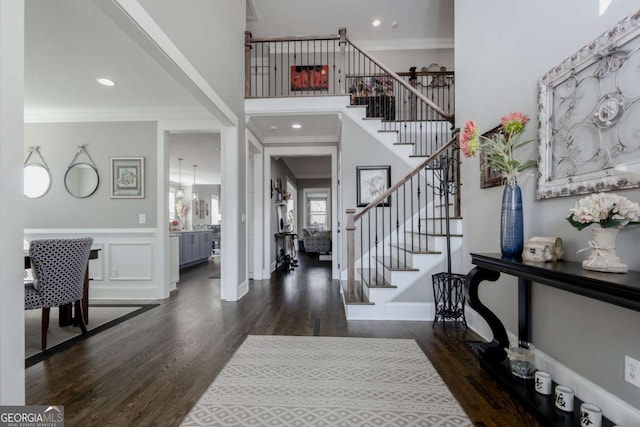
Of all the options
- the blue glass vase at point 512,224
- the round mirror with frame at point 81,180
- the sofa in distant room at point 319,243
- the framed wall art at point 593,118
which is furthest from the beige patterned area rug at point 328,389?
the sofa in distant room at point 319,243

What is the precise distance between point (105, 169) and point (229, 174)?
1.94 meters

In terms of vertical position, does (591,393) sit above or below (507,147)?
below

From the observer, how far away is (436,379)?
6.43 feet

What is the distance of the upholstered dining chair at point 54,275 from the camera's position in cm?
245

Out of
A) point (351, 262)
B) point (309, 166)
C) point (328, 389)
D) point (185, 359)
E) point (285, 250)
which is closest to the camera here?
point (328, 389)

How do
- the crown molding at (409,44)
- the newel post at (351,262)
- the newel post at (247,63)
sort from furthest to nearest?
the crown molding at (409,44), the newel post at (247,63), the newel post at (351,262)

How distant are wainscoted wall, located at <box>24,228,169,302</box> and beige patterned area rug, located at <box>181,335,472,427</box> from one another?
2.52 m

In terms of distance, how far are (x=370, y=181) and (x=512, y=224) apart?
278 centimetres

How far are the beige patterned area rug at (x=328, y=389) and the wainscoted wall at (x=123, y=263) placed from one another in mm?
2523

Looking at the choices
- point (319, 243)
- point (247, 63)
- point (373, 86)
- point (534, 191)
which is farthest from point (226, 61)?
point (319, 243)

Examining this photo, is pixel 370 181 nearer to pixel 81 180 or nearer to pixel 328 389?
pixel 328 389

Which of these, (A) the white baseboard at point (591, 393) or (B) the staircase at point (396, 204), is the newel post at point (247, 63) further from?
(A) the white baseboard at point (591, 393)

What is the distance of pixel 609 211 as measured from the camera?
1.28m

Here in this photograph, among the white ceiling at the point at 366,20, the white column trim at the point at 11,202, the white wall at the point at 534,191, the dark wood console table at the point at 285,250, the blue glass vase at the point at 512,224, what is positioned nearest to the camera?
the white column trim at the point at 11,202
